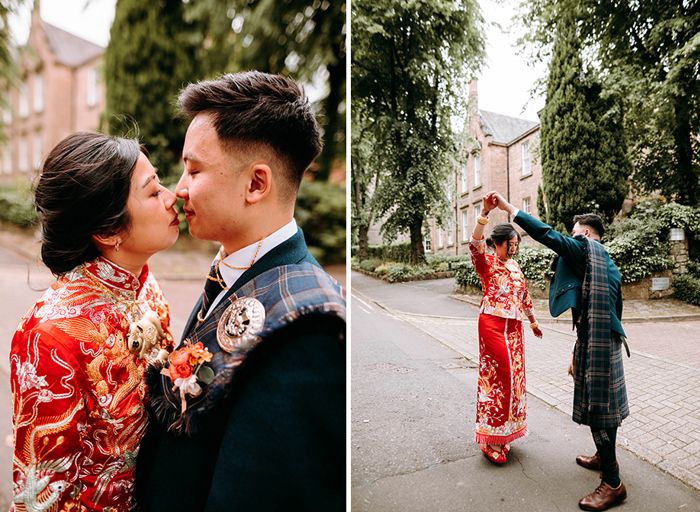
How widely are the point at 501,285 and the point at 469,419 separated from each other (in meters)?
0.59

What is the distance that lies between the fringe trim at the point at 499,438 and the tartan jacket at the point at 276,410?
2.92 feet

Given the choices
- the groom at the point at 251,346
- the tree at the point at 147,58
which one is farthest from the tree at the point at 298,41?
the groom at the point at 251,346

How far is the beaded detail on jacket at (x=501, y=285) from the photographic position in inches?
65.4

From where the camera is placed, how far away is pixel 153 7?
12.9 feet

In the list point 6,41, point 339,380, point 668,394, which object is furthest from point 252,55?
point 668,394

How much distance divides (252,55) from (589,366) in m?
2.83

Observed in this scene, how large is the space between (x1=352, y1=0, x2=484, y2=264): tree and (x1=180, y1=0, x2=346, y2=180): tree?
73 cm

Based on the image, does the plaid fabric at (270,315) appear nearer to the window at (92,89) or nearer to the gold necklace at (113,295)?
the gold necklace at (113,295)

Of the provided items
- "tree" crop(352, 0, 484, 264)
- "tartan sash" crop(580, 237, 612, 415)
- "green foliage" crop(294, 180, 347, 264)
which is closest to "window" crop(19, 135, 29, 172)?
"green foliage" crop(294, 180, 347, 264)

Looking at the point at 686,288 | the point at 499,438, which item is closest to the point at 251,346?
the point at 499,438

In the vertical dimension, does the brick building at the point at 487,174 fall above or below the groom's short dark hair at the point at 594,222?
above

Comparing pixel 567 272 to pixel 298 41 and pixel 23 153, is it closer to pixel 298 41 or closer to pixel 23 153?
pixel 298 41

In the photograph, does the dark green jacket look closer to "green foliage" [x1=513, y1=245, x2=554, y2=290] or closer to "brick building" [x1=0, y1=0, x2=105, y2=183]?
"green foliage" [x1=513, y1=245, x2=554, y2=290]

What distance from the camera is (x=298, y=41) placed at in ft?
9.00
